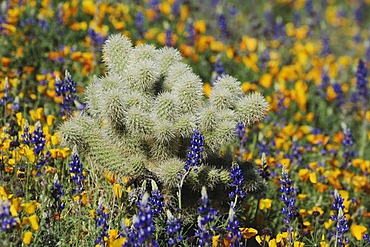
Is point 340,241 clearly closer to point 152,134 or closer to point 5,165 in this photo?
point 152,134

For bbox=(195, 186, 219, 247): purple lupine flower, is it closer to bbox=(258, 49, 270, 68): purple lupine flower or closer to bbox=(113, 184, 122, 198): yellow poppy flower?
bbox=(113, 184, 122, 198): yellow poppy flower

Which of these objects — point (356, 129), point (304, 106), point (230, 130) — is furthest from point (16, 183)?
point (356, 129)

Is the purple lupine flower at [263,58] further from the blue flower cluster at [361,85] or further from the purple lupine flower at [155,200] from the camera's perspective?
the purple lupine flower at [155,200]

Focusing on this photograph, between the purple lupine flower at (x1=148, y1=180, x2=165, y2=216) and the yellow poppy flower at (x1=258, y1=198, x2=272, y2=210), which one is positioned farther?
the yellow poppy flower at (x1=258, y1=198, x2=272, y2=210)

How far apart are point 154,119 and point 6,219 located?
100 cm

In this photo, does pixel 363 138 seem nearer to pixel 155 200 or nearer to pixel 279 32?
pixel 279 32

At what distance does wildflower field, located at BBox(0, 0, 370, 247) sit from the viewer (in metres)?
3.47

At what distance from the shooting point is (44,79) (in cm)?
539

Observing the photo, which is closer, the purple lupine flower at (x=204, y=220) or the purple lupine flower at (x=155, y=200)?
the purple lupine flower at (x=204, y=220)

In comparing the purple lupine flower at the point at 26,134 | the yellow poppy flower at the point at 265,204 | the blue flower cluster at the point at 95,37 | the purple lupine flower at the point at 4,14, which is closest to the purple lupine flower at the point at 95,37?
the blue flower cluster at the point at 95,37

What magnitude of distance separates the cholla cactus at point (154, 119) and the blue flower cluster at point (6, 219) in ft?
2.50

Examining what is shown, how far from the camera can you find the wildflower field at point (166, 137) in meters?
3.47

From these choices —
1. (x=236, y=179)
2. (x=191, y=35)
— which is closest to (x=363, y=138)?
(x=191, y=35)

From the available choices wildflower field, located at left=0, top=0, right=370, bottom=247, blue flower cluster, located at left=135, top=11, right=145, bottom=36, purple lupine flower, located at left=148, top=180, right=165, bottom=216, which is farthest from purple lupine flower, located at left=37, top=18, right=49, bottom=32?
purple lupine flower, located at left=148, top=180, right=165, bottom=216
